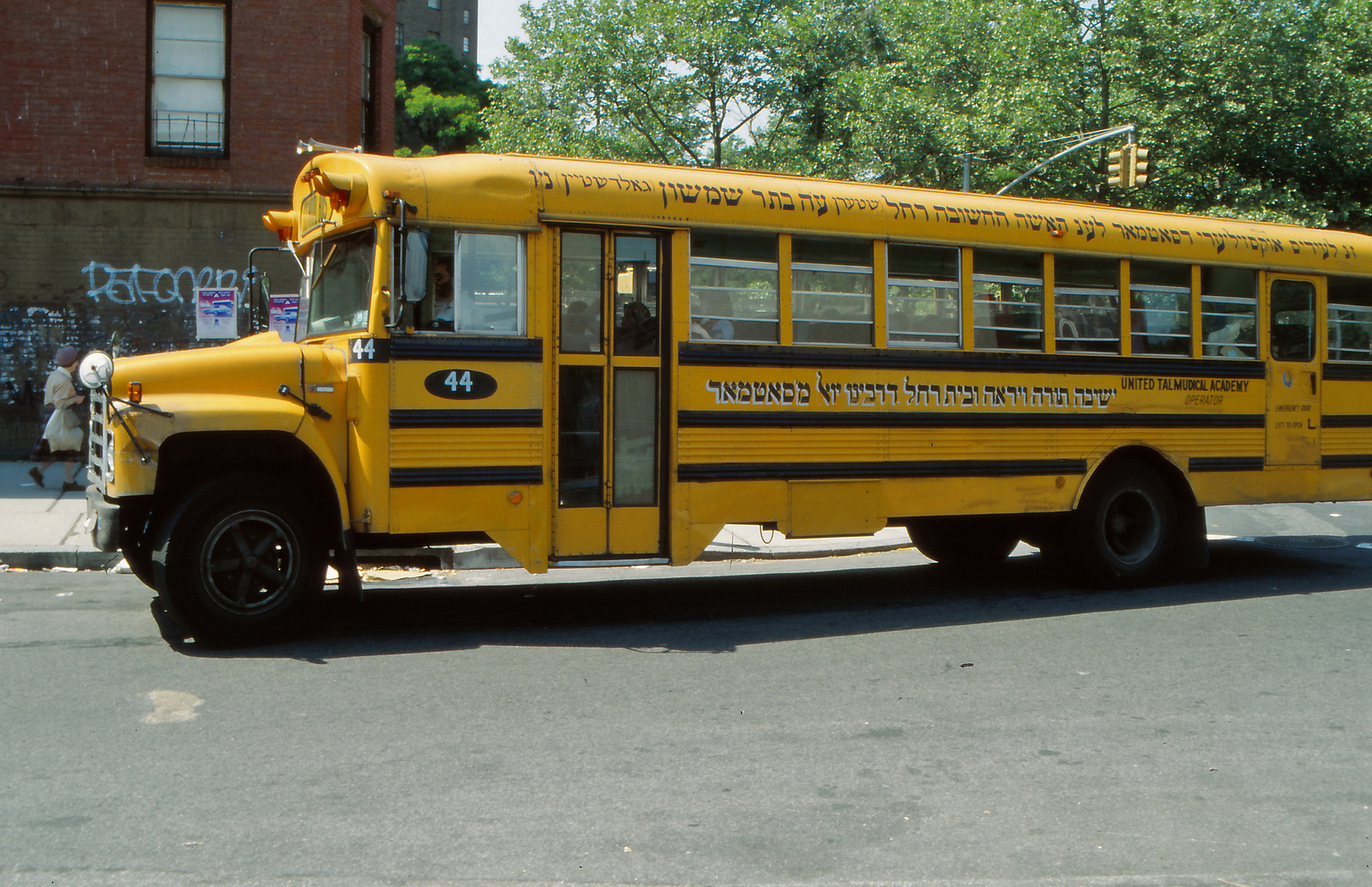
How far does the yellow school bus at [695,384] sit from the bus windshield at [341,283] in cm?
3

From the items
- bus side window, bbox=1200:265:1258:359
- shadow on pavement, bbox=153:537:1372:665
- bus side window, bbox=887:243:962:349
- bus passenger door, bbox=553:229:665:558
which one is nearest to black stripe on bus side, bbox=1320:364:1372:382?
bus side window, bbox=1200:265:1258:359

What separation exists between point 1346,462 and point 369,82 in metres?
14.6

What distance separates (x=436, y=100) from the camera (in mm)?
55969

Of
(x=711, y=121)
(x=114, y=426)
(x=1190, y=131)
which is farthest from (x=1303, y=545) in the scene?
(x=711, y=121)

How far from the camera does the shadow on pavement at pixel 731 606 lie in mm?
7141

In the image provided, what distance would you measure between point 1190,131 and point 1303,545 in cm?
1945

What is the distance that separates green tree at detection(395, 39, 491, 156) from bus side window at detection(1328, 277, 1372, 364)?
153ft

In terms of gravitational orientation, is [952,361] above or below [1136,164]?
below

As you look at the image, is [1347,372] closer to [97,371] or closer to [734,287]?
[734,287]

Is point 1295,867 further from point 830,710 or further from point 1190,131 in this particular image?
point 1190,131

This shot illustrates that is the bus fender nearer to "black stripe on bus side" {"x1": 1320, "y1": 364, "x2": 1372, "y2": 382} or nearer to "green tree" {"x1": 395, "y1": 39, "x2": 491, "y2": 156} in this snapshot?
"black stripe on bus side" {"x1": 1320, "y1": 364, "x2": 1372, "y2": 382}

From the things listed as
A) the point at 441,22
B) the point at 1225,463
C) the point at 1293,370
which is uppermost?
the point at 441,22

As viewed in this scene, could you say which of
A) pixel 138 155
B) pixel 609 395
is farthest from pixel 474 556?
pixel 138 155

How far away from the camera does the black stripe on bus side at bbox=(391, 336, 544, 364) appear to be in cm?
693
